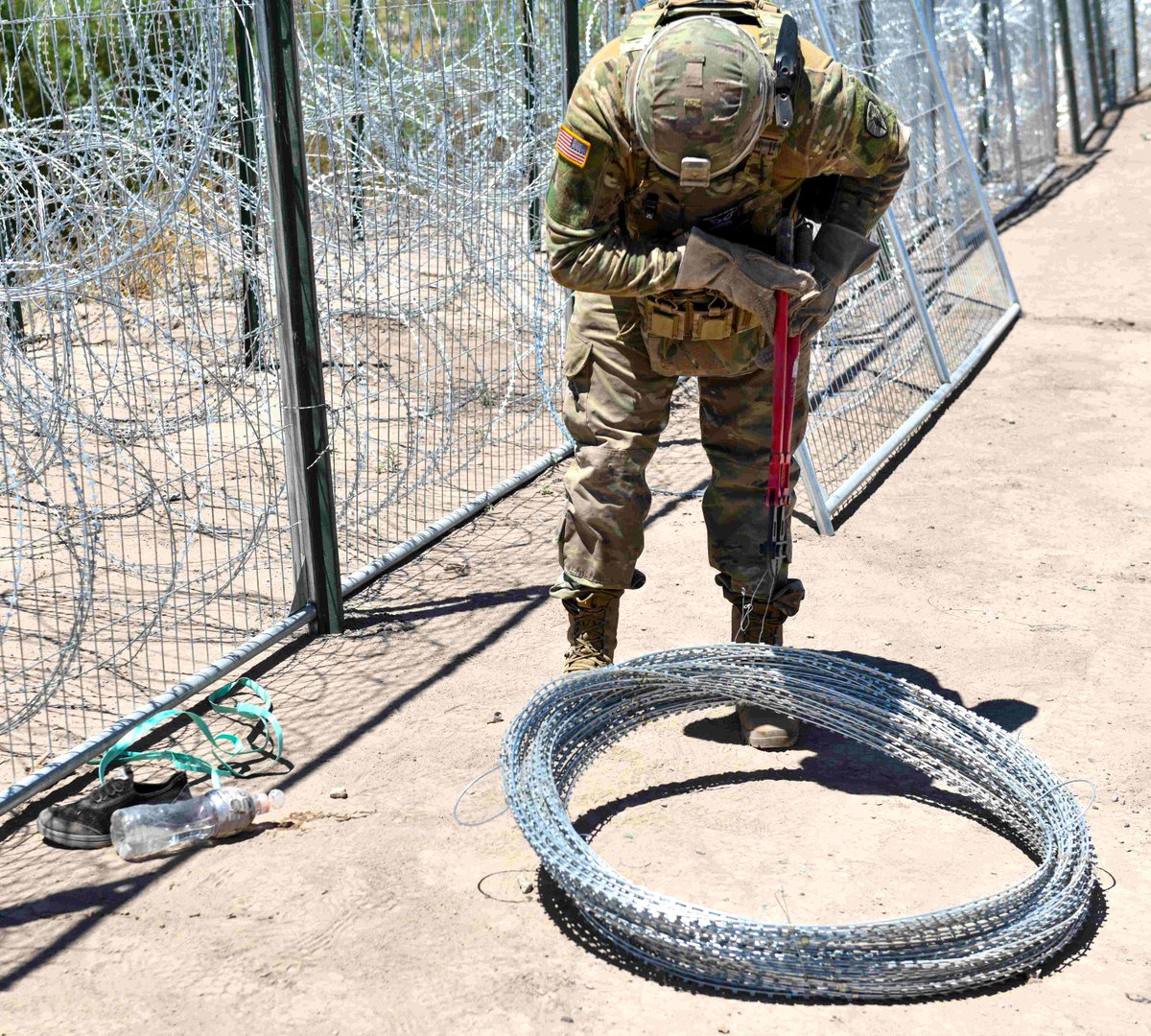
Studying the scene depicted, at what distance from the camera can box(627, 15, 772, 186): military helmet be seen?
113 inches

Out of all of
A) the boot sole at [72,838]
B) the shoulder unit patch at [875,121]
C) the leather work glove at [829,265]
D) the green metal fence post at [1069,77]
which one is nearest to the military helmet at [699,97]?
the shoulder unit patch at [875,121]

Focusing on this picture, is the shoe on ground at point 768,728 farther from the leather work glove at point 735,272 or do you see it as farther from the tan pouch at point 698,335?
the leather work glove at point 735,272

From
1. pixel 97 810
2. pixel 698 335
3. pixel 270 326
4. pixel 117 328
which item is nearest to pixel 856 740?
pixel 698 335

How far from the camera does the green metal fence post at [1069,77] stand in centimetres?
1257

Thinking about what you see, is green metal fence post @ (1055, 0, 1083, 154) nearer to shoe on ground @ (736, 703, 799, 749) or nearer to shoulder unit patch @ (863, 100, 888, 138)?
shoulder unit patch @ (863, 100, 888, 138)

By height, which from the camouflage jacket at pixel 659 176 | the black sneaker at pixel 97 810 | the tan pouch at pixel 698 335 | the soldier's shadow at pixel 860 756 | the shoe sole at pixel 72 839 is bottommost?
the soldier's shadow at pixel 860 756

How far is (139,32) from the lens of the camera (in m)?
4.02

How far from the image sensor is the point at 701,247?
3039 mm

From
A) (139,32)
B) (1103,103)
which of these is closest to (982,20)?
(1103,103)

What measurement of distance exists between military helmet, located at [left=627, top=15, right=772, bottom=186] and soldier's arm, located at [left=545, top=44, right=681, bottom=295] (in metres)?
0.09

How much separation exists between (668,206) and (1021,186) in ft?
29.4

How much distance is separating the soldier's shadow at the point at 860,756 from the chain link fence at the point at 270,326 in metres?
1.29

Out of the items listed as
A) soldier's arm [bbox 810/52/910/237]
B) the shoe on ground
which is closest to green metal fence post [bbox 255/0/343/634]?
the shoe on ground

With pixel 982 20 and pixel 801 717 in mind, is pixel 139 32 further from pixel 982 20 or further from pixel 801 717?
pixel 982 20
